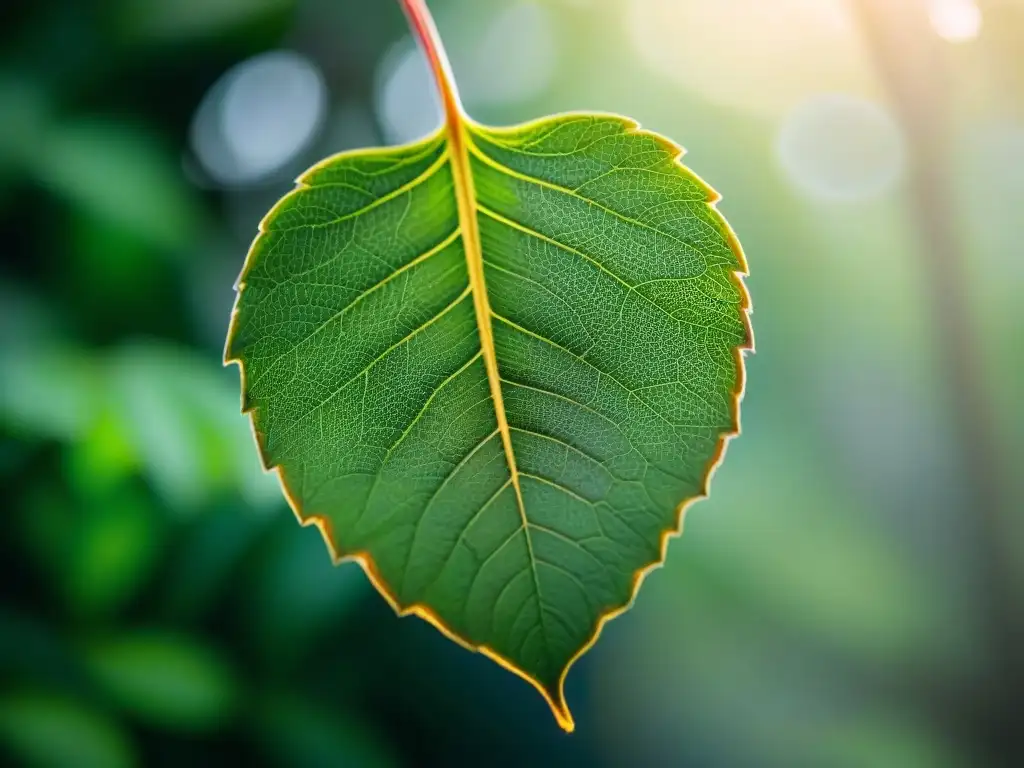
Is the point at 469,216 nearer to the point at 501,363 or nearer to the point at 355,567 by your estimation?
the point at 501,363

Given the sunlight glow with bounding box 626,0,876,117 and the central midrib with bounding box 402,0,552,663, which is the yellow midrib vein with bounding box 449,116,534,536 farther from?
the sunlight glow with bounding box 626,0,876,117

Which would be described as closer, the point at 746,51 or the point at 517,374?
the point at 517,374

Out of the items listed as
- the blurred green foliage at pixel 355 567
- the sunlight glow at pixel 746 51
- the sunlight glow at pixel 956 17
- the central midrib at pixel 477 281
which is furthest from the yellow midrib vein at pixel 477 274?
the sunlight glow at pixel 746 51

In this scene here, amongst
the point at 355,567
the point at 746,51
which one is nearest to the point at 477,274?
the point at 355,567

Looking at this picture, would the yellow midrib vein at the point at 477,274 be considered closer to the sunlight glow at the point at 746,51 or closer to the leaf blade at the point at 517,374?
the leaf blade at the point at 517,374

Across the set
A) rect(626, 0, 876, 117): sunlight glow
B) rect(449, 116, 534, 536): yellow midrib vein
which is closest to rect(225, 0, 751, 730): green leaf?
rect(449, 116, 534, 536): yellow midrib vein
